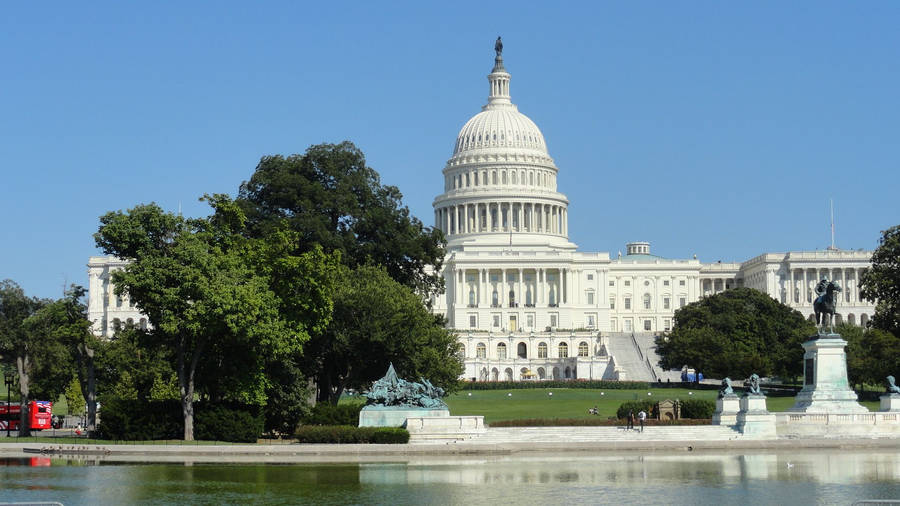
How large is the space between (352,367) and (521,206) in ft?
379

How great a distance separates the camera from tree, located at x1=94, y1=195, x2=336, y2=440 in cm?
5300

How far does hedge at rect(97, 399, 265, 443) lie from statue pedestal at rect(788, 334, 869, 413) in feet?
78.5

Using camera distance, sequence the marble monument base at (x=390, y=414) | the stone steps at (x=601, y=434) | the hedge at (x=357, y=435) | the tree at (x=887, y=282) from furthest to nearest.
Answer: the tree at (x=887, y=282) → the marble monument base at (x=390, y=414) → the stone steps at (x=601, y=434) → the hedge at (x=357, y=435)

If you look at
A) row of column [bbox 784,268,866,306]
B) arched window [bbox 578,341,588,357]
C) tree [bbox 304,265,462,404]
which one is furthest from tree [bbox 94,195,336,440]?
row of column [bbox 784,268,866,306]

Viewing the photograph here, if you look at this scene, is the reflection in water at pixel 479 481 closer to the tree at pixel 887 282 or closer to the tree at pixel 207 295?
the tree at pixel 207 295

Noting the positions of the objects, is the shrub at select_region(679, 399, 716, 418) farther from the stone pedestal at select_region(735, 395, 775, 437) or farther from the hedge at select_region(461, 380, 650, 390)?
the hedge at select_region(461, 380, 650, 390)

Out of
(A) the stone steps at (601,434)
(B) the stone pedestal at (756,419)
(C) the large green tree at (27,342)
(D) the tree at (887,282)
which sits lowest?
(A) the stone steps at (601,434)

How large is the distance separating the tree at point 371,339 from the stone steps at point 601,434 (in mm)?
9541

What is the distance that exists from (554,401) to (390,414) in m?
36.7

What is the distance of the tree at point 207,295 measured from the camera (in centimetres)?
5300

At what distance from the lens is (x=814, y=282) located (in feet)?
593

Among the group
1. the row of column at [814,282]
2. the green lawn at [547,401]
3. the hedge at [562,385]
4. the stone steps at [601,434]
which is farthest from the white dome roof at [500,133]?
the stone steps at [601,434]

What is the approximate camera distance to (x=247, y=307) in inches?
2090

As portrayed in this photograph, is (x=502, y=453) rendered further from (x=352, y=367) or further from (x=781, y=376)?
(x=781, y=376)
